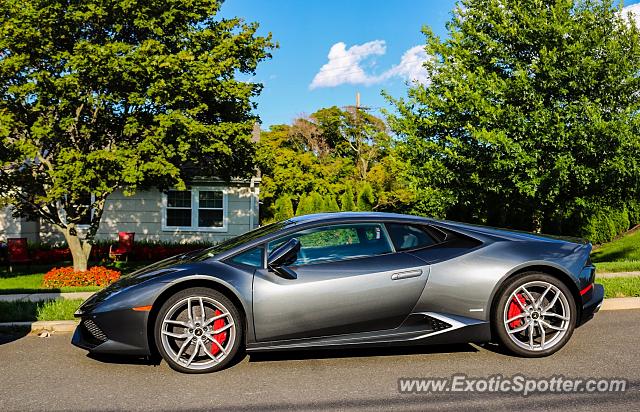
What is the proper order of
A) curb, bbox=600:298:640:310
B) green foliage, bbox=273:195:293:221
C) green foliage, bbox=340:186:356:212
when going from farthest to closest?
1. green foliage, bbox=340:186:356:212
2. green foliage, bbox=273:195:293:221
3. curb, bbox=600:298:640:310

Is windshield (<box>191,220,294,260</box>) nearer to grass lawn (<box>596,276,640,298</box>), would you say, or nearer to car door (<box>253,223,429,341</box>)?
car door (<box>253,223,429,341</box>)

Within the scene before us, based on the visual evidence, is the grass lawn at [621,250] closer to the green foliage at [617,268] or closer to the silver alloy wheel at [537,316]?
the green foliage at [617,268]

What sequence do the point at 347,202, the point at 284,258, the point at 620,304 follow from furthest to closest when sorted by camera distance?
the point at 347,202, the point at 620,304, the point at 284,258

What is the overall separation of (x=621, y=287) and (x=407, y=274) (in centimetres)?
480

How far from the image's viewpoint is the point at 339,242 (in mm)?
4934

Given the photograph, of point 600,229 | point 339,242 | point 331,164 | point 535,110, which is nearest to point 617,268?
point 535,110

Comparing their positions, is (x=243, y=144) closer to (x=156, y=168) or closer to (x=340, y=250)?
(x=156, y=168)

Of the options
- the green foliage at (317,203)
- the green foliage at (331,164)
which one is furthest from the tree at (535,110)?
the green foliage at (317,203)

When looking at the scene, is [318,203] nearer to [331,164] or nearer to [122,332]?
[331,164]

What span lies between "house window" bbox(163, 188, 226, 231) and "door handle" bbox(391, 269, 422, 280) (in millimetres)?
15915

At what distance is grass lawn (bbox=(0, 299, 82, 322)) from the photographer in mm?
6629

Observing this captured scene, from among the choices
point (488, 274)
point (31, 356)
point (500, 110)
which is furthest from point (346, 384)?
point (500, 110)

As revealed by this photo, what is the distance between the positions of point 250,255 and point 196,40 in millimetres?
8357

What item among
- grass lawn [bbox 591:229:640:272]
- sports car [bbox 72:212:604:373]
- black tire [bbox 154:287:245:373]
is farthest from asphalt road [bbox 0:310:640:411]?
grass lawn [bbox 591:229:640:272]
